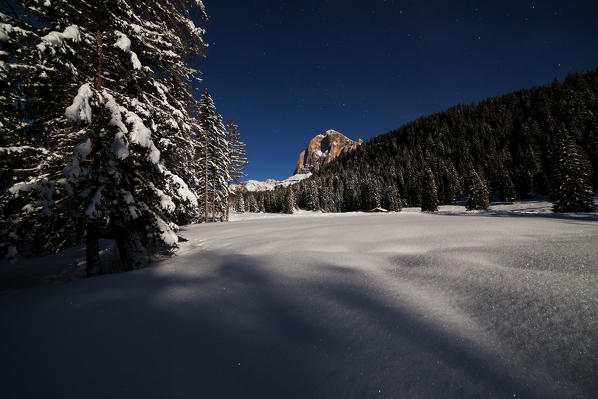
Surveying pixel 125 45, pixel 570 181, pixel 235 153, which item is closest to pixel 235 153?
pixel 235 153

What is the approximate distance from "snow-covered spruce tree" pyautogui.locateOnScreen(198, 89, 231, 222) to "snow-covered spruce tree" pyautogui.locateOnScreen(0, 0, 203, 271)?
47.4 ft

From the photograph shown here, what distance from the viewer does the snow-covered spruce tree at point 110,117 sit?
3.62 m

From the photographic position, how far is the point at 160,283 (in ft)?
8.58

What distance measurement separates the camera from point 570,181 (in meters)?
22.7

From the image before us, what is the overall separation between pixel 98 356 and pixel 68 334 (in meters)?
0.60

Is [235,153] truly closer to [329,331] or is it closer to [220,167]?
[220,167]

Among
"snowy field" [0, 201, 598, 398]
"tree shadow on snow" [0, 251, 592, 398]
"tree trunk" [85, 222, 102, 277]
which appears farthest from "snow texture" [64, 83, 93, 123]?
"tree shadow on snow" [0, 251, 592, 398]

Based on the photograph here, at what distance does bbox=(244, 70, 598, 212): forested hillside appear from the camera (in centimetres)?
5075

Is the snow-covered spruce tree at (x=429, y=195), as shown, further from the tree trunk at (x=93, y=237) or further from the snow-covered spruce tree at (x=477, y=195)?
the tree trunk at (x=93, y=237)

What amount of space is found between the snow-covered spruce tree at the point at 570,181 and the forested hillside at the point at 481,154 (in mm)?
15643

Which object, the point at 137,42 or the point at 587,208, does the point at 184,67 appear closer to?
the point at 137,42

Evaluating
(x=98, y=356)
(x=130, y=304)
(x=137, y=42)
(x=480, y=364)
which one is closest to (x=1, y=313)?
(x=130, y=304)

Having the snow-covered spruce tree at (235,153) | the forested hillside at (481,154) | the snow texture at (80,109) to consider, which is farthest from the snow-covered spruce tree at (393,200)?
the snow texture at (80,109)

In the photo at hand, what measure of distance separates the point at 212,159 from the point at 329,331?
73.1 ft
